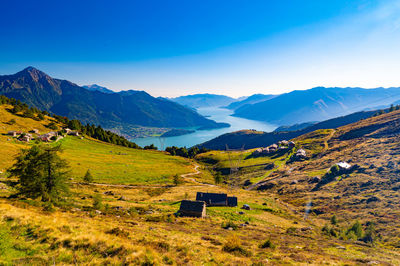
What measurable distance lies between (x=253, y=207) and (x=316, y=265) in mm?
37998

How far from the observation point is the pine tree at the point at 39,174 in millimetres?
25469

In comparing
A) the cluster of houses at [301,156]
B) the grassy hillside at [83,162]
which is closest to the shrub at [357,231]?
the grassy hillside at [83,162]

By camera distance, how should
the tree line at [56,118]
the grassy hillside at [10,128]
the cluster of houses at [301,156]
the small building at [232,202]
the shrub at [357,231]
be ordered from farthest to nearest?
the cluster of houses at [301,156]
the tree line at [56,118]
the grassy hillside at [10,128]
the small building at [232,202]
the shrub at [357,231]

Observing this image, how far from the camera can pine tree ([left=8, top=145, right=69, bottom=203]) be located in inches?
1003

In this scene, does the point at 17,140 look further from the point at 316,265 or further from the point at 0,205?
the point at 316,265

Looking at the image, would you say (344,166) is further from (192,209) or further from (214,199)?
(192,209)

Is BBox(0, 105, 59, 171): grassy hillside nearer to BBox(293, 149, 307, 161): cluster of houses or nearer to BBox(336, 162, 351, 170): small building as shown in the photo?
BBox(336, 162, 351, 170): small building

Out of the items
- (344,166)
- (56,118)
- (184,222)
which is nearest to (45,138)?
(56,118)

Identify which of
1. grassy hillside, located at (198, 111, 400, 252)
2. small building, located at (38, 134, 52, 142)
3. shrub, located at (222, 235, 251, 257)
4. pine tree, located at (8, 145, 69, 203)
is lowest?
grassy hillside, located at (198, 111, 400, 252)

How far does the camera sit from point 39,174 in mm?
25609

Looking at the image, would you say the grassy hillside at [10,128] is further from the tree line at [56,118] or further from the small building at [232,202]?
the small building at [232,202]

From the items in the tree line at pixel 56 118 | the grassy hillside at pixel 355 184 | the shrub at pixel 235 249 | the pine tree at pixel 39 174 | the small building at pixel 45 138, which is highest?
the tree line at pixel 56 118

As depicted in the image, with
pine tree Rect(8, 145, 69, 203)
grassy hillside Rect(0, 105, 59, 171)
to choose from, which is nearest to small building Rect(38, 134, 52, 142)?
grassy hillside Rect(0, 105, 59, 171)

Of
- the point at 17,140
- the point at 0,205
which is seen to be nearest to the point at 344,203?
the point at 0,205
